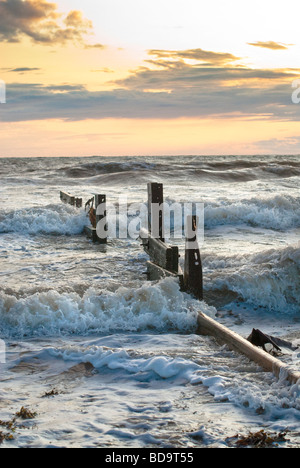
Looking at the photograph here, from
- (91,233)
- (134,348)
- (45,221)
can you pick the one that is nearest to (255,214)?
(91,233)

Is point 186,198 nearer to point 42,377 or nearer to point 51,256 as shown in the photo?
point 51,256

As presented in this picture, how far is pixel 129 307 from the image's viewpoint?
8.16 metres

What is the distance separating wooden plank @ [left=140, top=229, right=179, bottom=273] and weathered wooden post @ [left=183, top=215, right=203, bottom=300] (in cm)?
47

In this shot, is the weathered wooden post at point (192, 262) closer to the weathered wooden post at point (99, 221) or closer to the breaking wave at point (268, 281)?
the breaking wave at point (268, 281)

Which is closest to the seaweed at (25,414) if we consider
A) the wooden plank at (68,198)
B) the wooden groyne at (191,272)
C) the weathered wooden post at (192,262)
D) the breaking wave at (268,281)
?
the wooden groyne at (191,272)

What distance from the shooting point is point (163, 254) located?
9.02 metres

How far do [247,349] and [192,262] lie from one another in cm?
258

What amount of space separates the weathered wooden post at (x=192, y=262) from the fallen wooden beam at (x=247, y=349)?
2.68 feet

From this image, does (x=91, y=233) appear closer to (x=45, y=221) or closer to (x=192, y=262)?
(x=45, y=221)

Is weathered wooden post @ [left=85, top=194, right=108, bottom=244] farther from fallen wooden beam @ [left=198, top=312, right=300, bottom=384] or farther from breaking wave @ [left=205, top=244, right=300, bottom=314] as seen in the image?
fallen wooden beam @ [left=198, top=312, right=300, bottom=384]

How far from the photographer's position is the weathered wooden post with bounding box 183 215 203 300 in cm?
817

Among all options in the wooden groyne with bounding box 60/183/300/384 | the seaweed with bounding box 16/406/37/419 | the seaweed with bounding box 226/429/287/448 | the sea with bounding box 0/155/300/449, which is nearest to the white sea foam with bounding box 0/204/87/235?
the sea with bounding box 0/155/300/449

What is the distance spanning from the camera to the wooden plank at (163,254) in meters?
8.77
